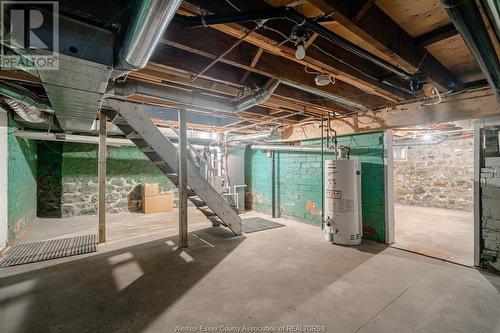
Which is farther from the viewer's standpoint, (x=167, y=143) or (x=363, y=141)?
(x=363, y=141)

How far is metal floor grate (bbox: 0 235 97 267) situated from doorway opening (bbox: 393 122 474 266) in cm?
468

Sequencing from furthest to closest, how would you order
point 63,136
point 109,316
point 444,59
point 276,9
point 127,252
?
point 63,136 → point 127,252 → point 444,59 → point 109,316 → point 276,9

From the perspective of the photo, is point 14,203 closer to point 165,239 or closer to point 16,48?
point 165,239

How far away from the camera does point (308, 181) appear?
4.80 m

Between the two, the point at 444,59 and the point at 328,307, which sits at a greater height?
the point at 444,59

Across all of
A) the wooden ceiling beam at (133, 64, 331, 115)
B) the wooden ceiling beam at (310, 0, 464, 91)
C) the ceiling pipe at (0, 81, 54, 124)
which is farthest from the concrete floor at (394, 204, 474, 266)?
the ceiling pipe at (0, 81, 54, 124)

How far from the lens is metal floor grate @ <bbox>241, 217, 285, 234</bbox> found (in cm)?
438

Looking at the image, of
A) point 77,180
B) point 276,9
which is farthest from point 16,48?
point 77,180

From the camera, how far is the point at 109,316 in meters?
1.80

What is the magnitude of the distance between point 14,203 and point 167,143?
2.66 m

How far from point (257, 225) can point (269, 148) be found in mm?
1802

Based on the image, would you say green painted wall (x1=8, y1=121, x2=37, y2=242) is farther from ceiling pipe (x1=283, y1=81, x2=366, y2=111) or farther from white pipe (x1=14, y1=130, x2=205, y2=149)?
ceiling pipe (x1=283, y1=81, x2=366, y2=111)

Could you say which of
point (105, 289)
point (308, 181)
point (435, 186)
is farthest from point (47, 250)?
point (435, 186)

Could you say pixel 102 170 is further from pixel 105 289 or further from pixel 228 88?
pixel 228 88
